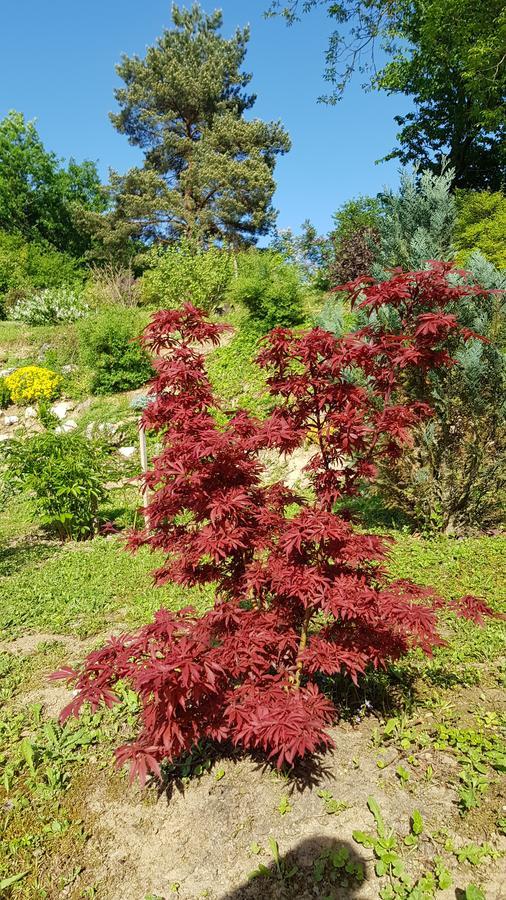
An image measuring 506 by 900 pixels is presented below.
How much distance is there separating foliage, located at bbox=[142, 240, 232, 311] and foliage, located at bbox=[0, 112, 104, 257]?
58.4ft

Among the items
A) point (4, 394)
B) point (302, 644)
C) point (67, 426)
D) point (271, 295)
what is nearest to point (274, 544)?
point (302, 644)

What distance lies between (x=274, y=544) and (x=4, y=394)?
37.5ft

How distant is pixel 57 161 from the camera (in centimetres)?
3014

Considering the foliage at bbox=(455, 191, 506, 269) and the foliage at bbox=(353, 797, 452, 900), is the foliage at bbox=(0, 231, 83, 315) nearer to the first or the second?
the foliage at bbox=(455, 191, 506, 269)

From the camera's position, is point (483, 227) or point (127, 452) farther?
point (483, 227)

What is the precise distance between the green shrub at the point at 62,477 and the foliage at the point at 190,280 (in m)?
7.41

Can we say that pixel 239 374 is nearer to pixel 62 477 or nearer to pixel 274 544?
pixel 62 477

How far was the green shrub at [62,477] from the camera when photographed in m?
6.24

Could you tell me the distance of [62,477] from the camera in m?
6.26

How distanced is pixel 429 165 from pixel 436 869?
65.2 ft

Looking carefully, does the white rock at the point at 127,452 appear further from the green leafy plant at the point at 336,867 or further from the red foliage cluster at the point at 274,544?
the green leafy plant at the point at 336,867

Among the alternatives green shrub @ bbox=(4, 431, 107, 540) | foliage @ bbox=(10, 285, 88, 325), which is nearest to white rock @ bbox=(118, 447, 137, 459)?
green shrub @ bbox=(4, 431, 107, 540)

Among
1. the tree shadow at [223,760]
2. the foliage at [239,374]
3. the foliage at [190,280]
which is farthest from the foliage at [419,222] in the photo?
the foliage at [190,280]

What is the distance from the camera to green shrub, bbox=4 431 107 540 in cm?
624
